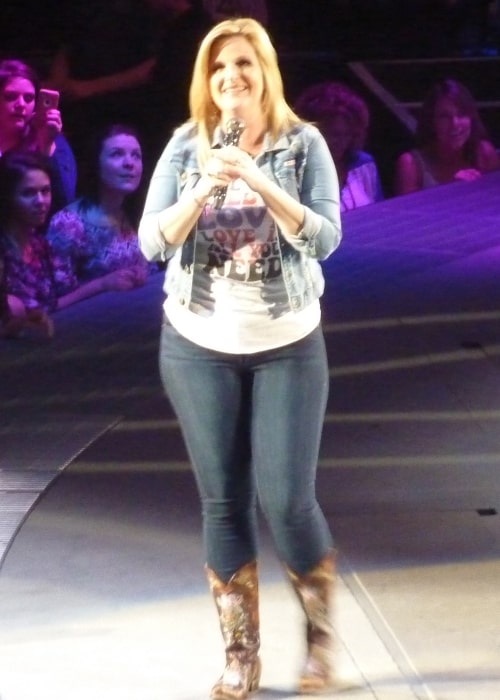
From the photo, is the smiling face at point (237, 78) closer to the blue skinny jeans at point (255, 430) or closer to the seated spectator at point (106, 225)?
the blue skinny jeans at point (255, 430)

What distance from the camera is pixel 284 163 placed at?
119 inches

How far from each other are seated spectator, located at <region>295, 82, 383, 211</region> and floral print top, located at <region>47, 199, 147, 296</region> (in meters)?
2.41

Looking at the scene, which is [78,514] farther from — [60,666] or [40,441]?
[60,666]

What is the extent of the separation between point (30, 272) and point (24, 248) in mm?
135

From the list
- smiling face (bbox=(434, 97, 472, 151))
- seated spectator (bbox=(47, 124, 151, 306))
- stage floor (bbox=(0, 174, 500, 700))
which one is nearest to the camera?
stage floor (bbox=(0, 174, 500, 700))

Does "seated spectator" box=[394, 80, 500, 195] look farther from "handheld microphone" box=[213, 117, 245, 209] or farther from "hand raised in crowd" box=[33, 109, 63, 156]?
"handheld microphone" box=[213, 117, 245, 209]

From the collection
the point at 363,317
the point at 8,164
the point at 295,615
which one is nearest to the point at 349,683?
the point at 295,615

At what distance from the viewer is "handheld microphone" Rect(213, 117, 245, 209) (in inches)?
115

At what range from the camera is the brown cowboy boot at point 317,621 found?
321cm

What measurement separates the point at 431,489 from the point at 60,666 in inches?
71.0

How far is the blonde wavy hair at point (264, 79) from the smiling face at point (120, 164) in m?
4.97

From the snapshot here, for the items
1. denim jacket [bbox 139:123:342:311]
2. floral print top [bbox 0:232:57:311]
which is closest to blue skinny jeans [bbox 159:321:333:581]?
denim jacket [bbox 139:123:342:311]

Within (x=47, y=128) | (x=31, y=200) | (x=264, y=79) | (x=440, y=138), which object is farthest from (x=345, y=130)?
(x=264, y=79)

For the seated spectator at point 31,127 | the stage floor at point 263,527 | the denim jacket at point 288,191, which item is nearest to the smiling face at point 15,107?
the seated spectator at point 31,127
